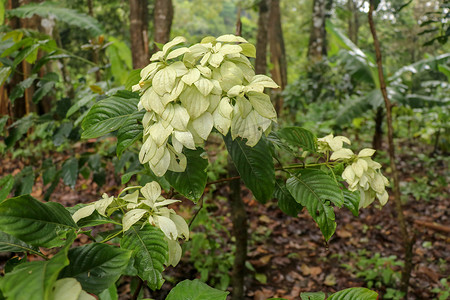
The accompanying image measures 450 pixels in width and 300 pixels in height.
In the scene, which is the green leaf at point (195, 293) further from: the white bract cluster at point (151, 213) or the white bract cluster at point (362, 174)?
the white bract cluster at point (362, 174)

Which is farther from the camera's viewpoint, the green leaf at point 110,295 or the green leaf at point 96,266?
the green leaf at point 110,295

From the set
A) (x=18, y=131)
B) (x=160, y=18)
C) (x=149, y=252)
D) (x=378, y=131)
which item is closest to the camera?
(x=149, y=252)

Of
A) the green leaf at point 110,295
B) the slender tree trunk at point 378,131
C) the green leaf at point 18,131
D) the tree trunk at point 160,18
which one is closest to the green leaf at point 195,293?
the green leaf at point 110,295

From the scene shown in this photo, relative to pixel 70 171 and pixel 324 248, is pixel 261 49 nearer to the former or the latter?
pixel 324 248

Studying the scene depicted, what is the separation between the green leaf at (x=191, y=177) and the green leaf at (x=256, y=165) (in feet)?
0.26

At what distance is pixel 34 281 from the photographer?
0.40 m

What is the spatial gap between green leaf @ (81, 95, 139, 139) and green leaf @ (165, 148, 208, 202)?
0.16m

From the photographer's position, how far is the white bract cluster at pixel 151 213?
0.62m

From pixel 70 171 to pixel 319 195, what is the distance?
1.33 metres

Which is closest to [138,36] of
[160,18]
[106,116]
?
[160,18]

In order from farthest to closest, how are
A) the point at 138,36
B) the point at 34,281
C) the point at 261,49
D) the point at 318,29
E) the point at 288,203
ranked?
1. the point at 318,29
2. the point at 261,49
3. the point at 138,36
4. the point at 288,203
5. the point at 34,281

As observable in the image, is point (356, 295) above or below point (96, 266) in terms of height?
below

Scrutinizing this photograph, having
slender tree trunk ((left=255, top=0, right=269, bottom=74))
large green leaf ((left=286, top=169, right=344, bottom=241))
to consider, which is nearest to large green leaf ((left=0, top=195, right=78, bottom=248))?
large green leaf ((left=286, top=169, right=344, bottom=241))

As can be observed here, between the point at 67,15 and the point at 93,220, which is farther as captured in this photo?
the point at 67,15
